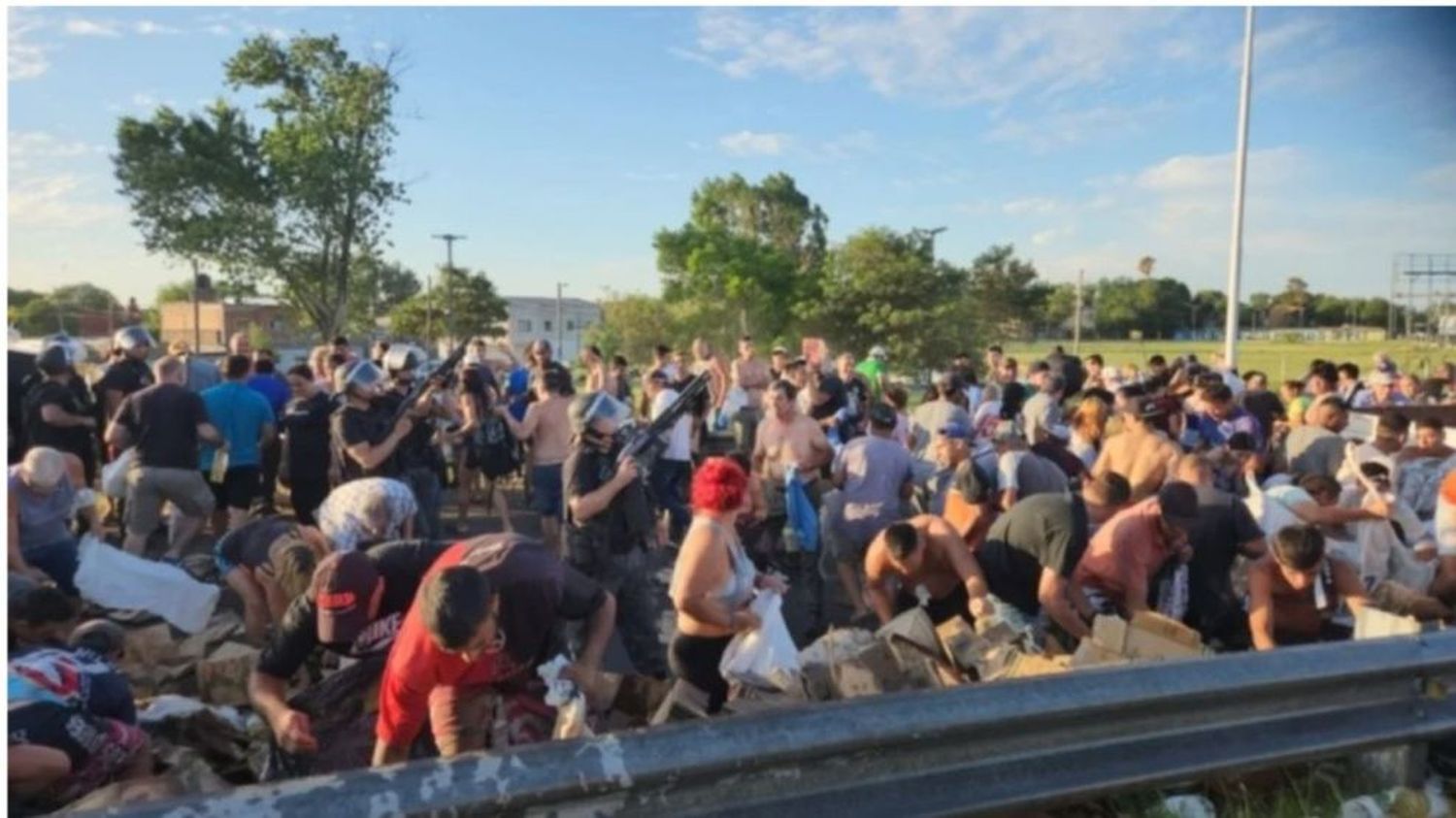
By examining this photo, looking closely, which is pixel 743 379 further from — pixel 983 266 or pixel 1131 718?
pixel 983 266

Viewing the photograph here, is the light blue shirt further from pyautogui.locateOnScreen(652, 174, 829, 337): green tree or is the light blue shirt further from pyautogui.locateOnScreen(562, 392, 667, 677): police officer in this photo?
pyautogui.locateOnScreen(652, 174, 829, 337): green tree

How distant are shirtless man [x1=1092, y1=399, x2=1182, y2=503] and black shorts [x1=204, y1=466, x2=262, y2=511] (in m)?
6.01

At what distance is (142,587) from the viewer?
6020mm

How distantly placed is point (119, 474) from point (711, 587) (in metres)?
5.33

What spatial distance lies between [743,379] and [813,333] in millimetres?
21482

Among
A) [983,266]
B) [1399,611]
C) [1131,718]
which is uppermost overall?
[983,266]

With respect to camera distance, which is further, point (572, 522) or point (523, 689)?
point (572, 522)

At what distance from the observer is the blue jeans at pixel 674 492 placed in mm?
8461

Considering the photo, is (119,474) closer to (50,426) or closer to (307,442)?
(50,426)

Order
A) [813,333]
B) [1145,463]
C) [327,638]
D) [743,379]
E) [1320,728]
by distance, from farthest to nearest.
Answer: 1. [813,333]
2. [743,379]
3. [1145,463]
4. [327,638]
5. [1320,728]

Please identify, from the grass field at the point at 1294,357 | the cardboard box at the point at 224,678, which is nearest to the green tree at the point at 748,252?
the grass field at the point at 1294,357

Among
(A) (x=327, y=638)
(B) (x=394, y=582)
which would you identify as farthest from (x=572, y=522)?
(A) (x=327, y=638)

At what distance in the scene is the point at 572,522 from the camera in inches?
215

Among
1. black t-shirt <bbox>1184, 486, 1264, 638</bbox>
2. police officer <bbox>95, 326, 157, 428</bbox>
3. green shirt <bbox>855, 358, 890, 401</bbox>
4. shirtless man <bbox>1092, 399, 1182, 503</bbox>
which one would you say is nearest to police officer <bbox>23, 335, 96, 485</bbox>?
police officer <bbox>95, 326, 157, 428</bbox>
